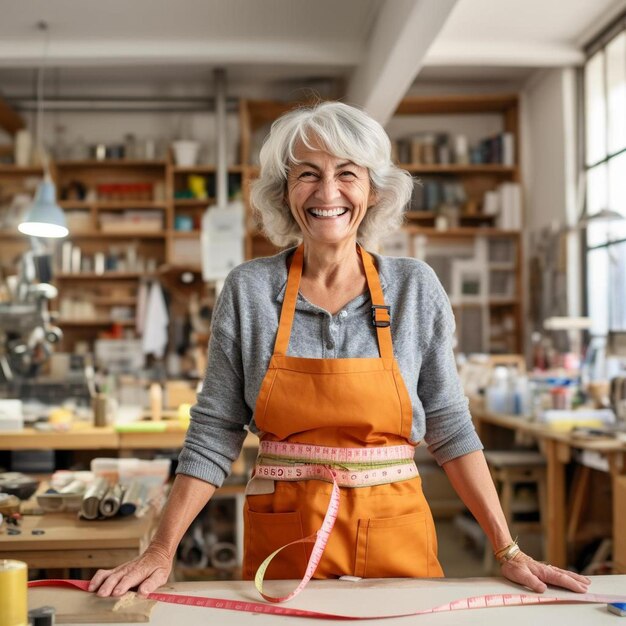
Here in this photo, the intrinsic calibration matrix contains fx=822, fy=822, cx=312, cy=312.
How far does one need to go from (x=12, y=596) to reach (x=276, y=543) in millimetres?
617

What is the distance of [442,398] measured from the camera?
1801mm

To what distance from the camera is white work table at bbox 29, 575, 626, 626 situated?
54.1 inches

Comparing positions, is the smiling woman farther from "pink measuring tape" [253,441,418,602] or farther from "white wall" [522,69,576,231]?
"white wall" [522,69,576,231]

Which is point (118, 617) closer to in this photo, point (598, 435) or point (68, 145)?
point (598, 435)

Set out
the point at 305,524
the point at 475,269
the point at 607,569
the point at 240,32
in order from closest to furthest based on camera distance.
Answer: the point at 305,524 → the point at 607,569 → the point at 240,32 → the point at 475,269

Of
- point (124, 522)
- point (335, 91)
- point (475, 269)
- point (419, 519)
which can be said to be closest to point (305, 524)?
point (419, 519)

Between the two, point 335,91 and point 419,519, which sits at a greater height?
point 335,91

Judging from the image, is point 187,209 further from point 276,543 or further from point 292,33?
point 276,543

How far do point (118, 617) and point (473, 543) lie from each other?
459 cm

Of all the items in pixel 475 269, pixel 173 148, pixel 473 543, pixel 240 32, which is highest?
pixel 240 32

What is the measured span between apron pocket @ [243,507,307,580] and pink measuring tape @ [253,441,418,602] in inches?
1.3

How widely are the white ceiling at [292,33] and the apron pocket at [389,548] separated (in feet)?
15.1

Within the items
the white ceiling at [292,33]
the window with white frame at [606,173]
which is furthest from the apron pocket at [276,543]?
the window with white frame at [606,173]

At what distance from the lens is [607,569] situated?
4.11 meters
